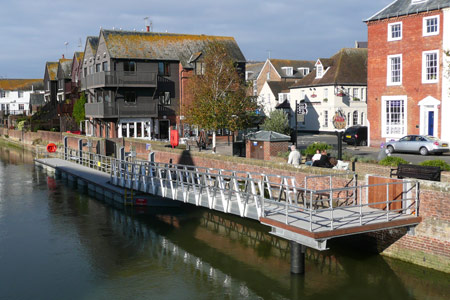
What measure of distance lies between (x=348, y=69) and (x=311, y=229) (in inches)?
1582

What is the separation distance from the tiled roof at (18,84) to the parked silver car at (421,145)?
98305 mm

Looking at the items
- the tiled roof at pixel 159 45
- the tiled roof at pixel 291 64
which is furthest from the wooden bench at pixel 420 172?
the tiled roof at pixel 291 64

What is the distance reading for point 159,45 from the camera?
4984cm

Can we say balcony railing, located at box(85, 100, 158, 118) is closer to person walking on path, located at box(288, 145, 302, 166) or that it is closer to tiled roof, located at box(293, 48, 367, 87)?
tiled roof, located at box(293, 48, 367, 87)

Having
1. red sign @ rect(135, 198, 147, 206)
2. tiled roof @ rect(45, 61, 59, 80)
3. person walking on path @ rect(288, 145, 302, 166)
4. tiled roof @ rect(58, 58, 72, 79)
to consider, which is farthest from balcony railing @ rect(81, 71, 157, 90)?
tiled roof @ rect(45, 61, 59, 80)

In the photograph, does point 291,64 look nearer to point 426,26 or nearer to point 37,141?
point 37,141

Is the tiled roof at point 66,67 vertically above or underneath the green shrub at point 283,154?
above

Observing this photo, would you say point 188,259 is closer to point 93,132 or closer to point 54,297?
point 54,297

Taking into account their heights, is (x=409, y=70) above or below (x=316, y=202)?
above

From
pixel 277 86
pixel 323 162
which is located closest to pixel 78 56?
pixel 277 86

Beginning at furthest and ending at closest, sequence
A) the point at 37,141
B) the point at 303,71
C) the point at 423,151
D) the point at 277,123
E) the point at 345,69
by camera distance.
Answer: the point at 303,71, the point at 37,141, the point at 345,69, the point at 277,123, the point at 423,151

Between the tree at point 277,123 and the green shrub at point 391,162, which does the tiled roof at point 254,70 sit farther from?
the green shrub at point 391,162

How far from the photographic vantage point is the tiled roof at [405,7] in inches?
1174

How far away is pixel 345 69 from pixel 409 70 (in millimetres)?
19587
